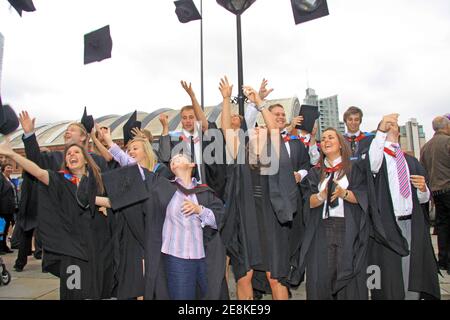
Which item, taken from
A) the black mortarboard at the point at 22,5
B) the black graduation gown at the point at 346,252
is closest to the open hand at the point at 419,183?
the black graduation gown at the point at 346,252

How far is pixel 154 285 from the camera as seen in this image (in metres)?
2.89

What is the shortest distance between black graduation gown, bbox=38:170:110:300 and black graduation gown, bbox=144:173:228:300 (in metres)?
0.62

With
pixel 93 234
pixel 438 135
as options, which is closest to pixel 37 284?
pixel 93 234

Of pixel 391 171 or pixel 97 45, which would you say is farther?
pixel 97 45

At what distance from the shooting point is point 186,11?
641cm

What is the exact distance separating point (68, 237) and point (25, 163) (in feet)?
2.38

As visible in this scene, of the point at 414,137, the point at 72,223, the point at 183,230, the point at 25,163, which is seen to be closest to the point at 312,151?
the point at 183,230

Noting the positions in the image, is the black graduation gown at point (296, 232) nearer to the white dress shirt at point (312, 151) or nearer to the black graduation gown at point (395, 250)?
the black graduation gown at point (395, 250)

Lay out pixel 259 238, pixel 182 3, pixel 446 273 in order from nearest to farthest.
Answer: pixel 259 238
pixel 446 273
pixel 182 3

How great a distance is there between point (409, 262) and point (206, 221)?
75.9 inches

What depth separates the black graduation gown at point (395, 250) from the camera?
3.22m

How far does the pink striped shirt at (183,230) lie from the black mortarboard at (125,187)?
0.27 meters

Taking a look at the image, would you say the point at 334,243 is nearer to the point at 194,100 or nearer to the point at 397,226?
the point at 397,226

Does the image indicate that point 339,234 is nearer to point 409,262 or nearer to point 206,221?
point 409,262
